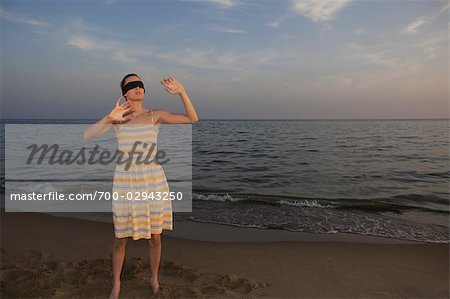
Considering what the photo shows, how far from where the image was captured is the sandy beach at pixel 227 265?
430cm

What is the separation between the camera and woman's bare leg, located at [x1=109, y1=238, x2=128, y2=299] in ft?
12.4

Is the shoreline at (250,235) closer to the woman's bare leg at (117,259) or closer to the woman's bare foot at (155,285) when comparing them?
the woman's bare foot at (155,285)

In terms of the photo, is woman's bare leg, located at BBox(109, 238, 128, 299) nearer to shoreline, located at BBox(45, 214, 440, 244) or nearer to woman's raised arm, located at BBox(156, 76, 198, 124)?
woman's raised arm, located at BBox(156, 76, 198, 124)

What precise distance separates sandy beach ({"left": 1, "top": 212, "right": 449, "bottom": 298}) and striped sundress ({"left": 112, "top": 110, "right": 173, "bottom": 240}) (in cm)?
102

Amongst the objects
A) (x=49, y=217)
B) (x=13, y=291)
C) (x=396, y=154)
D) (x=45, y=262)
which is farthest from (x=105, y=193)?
(x=396, y=154)

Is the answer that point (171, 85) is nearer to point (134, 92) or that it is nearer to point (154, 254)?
point (134, 92)

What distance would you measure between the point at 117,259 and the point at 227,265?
2.00m

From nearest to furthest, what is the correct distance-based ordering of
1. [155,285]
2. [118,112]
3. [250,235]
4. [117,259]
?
1. [118,112]
2. [117,259]
3. [155,285]
4. [250,235]

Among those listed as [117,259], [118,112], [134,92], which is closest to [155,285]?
[117,259]

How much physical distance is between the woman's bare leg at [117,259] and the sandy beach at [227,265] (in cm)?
20

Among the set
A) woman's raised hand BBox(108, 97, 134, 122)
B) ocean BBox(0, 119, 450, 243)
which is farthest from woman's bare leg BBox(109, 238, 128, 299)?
ocean BBox(0, 119, 450, 243)

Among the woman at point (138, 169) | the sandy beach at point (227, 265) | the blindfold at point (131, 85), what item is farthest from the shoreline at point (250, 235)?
the blindfold at point (131, 85)

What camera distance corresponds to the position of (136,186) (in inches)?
142

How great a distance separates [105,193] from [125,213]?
837cm
